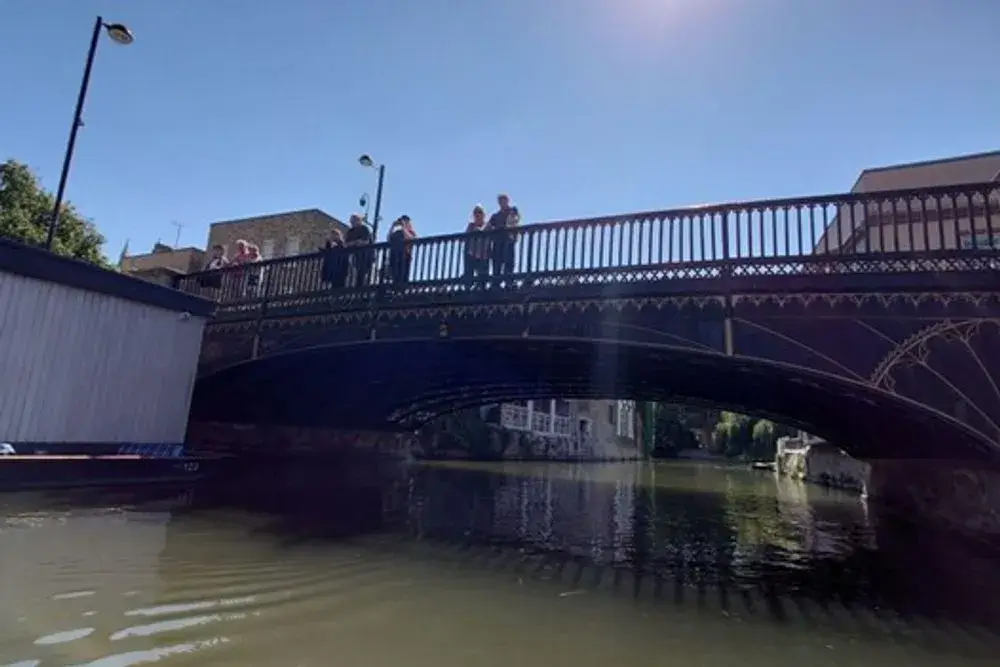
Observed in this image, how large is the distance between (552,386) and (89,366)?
508 inches

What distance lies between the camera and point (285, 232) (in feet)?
111

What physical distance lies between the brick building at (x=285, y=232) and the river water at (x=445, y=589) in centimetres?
2324

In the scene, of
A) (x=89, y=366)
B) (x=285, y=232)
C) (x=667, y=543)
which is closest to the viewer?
(x=667, y=543)

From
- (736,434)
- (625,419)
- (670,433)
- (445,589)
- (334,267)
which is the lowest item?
(445,589)

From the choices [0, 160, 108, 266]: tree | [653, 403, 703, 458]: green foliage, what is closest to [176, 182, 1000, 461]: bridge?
[0, 160, 108, 266]: tree

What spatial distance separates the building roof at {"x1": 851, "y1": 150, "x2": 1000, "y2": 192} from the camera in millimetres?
20438

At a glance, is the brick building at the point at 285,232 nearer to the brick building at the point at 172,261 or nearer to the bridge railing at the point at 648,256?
the brick building at the point at 172,261

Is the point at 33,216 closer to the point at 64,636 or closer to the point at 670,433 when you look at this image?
the point at 64,636

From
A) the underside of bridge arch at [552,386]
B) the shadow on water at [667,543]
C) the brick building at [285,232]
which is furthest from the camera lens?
the brick building at [285,232]

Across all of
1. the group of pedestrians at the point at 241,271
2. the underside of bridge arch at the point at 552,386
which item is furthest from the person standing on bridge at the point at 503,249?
the group of pedestrians at the point at 241,271

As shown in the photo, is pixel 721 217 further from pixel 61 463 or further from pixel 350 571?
pixel 61 463

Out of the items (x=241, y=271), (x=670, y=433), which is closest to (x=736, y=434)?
(x=670, y=433)

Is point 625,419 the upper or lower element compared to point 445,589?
upper

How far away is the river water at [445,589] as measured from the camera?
13.0 ft
